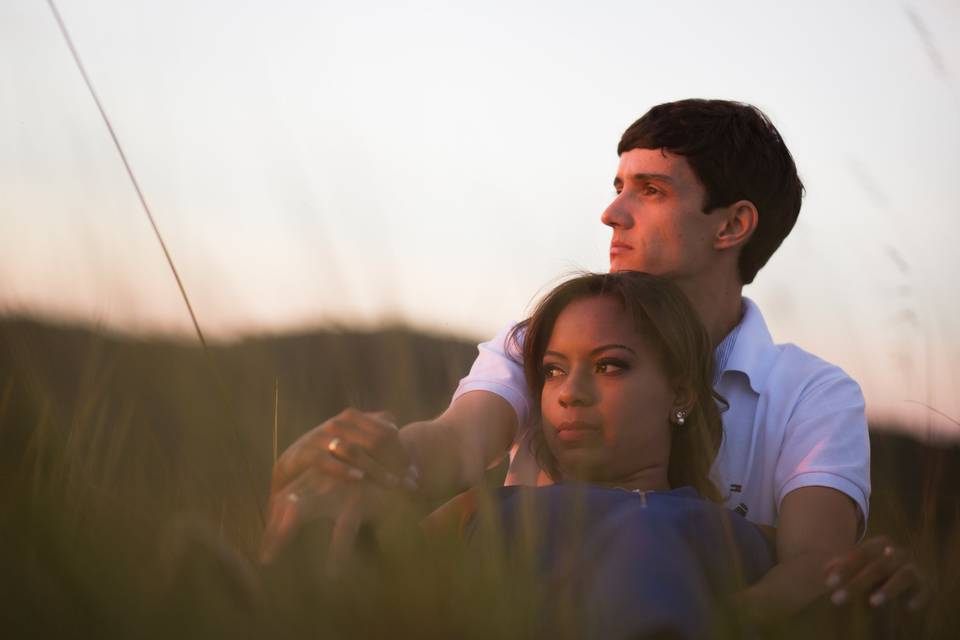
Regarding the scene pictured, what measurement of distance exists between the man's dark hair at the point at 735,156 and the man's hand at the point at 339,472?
66.7 inches

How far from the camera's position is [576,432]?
7.79 feet

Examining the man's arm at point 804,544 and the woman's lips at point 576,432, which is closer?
the man's arm at point 804,544

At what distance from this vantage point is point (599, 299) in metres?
2.61

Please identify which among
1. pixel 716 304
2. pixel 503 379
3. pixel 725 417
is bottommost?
pixel 725 417

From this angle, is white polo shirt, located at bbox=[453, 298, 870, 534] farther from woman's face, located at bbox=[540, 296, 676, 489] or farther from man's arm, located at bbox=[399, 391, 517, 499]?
woman's face, located at bbox=[540, 296, 676, 489]

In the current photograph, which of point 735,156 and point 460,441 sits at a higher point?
point 735,156

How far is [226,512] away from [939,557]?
5.69ft

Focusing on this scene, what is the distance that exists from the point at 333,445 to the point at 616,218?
1.52m

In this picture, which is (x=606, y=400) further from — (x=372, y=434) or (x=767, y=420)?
(x=372, y=434)

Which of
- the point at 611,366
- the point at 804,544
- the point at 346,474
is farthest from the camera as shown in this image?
the point at 611,366

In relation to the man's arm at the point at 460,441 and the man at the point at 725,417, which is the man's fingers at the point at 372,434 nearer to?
the man at the point at 725,417

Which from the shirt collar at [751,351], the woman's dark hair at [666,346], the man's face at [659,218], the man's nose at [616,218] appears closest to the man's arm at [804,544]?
the woman's dark hair at [666,346]

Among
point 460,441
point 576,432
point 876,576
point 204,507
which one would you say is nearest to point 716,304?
point 576,432

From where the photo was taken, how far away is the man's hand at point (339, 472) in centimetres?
165
